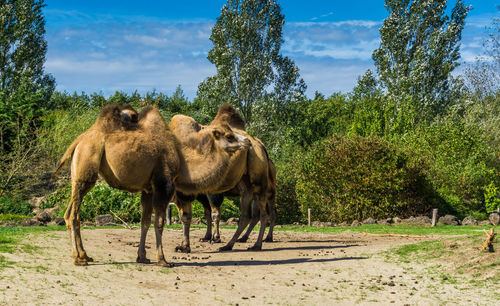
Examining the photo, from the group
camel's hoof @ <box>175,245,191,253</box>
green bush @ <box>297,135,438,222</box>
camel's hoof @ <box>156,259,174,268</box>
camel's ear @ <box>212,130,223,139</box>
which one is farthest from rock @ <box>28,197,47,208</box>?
camel's hoof @ <box>156,259,174,268</box>

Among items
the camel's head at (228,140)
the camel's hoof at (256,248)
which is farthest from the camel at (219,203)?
the camel's head at (228,140)

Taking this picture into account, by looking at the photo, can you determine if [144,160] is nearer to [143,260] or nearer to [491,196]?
[143,260]

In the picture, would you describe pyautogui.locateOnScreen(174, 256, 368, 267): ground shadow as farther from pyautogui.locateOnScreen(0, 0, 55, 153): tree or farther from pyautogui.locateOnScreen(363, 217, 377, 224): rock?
pyautogui.locateOnScreen(0, 0, 55, 153): tree

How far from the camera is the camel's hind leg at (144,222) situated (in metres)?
9.45

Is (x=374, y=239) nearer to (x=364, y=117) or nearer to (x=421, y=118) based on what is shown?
Answer: (x=364, y=117)

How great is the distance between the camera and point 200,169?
970 centimetres

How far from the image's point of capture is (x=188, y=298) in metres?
7.54

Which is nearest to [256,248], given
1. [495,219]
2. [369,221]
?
[369,221]

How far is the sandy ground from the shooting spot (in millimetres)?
7379

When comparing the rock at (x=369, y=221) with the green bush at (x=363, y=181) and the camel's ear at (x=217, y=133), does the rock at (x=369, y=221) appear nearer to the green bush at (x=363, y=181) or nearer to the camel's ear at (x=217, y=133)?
the green bush at (x=363, y=181)

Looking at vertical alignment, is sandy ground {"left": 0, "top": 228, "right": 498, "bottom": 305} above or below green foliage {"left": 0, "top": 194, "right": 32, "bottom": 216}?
below

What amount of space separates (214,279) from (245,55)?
31.0 metres

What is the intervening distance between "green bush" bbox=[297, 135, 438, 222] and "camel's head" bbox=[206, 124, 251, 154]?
14830 millimetres

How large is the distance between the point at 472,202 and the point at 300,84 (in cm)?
1700
